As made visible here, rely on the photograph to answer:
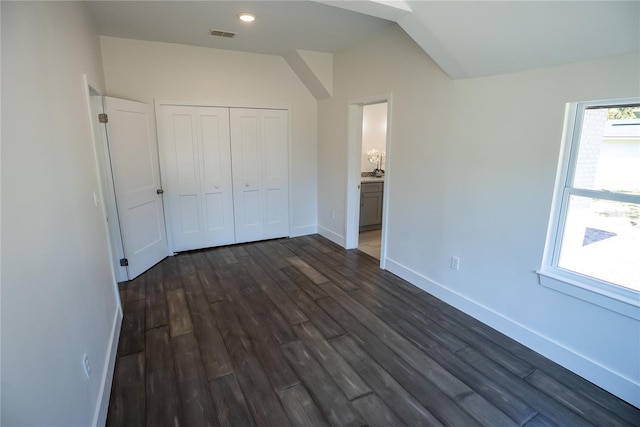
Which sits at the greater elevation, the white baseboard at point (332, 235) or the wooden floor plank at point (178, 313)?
the white baseboard at point (332, 235)

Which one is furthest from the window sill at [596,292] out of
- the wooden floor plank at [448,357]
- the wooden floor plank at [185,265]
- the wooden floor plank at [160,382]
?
the wooden floor plank at [185,265]

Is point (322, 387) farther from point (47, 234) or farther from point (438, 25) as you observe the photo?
point (438, 25)

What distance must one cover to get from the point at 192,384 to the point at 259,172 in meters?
3.19

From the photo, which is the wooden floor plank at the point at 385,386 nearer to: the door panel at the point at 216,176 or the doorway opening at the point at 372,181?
the doorway opening at the point at 372,181

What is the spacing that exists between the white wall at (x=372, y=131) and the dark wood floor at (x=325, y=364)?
316 cm

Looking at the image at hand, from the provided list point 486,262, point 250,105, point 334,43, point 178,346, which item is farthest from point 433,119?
point 178,346

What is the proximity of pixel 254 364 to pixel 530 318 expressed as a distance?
2070 millimetres

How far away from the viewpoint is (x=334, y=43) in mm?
3969

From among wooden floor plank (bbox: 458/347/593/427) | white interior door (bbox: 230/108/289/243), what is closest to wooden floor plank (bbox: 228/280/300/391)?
wooden floor plank (bbox: 458/347/593/427)

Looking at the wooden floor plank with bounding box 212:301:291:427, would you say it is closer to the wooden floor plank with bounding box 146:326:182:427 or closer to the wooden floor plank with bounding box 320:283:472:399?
the wooden floor plank with bounding box 146:326:182:427

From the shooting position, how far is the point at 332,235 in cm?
499

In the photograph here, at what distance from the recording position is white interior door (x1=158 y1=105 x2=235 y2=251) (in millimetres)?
4164

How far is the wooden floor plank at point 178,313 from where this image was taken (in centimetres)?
269

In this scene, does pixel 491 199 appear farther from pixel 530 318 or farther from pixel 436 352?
pixel 436 352
